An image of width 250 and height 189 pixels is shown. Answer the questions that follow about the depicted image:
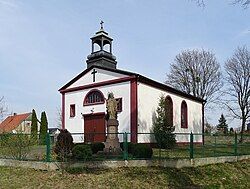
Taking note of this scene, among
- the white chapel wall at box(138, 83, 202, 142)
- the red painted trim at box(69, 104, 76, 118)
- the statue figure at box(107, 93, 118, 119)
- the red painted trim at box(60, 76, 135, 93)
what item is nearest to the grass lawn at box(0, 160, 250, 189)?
the statue figure at box(107, 93, 118, 119)

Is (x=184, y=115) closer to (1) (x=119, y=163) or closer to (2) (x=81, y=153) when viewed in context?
(1) (x=119, y=163)

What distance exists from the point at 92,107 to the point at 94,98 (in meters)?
0.70

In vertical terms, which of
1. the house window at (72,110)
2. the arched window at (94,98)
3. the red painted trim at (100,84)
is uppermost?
the red painted trim at (100,84)

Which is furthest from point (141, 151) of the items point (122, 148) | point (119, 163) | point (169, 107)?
point (169, 107)

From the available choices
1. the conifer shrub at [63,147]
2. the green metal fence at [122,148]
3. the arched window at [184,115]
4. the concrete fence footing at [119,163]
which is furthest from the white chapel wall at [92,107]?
the arched window at [184,115]

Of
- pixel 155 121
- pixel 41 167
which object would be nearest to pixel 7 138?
pixel 41 167

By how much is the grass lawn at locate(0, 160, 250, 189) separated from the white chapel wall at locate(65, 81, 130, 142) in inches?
260

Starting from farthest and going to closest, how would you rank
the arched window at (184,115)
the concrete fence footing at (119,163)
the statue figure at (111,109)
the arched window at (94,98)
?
the arched window at (184,115)
the arched window at (94,98)
the statue figure at (111,109)
the concrete fence footing at (119,163)

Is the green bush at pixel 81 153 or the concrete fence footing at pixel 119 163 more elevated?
the green bush at pixel 81 153

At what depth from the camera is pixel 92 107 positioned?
78.3ft

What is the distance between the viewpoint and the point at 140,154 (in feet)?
43.1

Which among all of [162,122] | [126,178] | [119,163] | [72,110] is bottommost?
[126,178]

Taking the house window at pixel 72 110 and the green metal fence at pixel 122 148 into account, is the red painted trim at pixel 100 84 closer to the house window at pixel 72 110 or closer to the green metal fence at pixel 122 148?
the house window at pixel 72 110

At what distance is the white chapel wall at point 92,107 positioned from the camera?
21516mm
